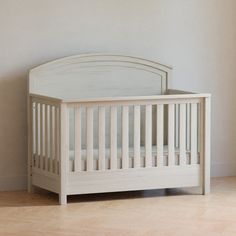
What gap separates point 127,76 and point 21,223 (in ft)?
5.28

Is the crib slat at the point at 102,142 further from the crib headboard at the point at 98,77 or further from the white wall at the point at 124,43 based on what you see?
the white wall at the point at 124,43

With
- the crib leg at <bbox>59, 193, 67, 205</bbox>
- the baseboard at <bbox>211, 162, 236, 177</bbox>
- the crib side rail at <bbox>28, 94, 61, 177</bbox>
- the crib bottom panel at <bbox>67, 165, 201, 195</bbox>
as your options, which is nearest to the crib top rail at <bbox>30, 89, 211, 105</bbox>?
the crib side rail at <bbox>28, 94, 61, 177</bbox>

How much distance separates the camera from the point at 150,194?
5555 millimetres

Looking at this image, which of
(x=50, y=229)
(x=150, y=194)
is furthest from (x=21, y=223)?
(x=150, y=194)

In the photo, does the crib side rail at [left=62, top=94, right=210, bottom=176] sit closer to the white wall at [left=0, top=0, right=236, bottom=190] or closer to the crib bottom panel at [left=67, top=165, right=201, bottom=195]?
the crib bottom panel at [left=67, top=165, right=201, bottom=195]

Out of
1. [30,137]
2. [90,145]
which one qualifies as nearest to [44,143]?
[30,137]

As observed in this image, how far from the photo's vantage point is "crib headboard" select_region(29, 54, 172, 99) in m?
5.57

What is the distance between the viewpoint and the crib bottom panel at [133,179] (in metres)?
5.20

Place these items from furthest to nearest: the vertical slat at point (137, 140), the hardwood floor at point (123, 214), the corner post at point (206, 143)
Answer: the corner post at point (206, 143)
the vertical slat at point (137, 140)
the hardwood floor at point (123, 214)

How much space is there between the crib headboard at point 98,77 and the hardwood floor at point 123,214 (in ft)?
2.46

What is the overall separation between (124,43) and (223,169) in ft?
4.30

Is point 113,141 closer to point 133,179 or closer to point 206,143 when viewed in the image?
point 133,179

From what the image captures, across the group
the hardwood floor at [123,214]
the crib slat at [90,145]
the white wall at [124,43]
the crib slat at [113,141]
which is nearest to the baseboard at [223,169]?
the white wall at [124,43]

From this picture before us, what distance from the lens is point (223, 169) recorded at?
6.26 m
